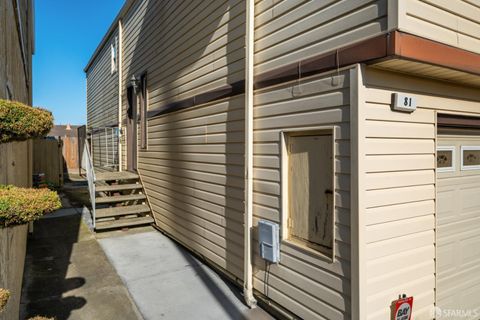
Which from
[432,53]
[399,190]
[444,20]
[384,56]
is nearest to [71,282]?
[399,190]

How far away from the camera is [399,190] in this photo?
9.29 feet

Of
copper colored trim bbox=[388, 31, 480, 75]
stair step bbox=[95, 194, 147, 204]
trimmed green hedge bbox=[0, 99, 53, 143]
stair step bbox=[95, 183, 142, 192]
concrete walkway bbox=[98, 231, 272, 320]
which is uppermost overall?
copper colored trim bbox=[388, 31, 480, 75]

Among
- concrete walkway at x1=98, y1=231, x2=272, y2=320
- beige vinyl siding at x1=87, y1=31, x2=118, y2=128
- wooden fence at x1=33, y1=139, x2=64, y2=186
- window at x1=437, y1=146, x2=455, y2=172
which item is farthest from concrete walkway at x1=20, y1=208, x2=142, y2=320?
wooden fence at x1=33, y1=139, x2=64, y2=186

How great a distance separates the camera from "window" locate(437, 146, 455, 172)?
3.31 m

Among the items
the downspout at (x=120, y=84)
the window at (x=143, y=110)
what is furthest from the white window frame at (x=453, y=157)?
the downspout at (x=120, y=84)

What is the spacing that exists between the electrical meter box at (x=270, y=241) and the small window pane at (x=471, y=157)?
2.13 m

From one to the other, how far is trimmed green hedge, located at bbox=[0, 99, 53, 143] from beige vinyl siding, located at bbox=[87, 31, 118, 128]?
9.02 m

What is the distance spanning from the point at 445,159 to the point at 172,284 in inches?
136

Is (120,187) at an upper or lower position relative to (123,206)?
upper

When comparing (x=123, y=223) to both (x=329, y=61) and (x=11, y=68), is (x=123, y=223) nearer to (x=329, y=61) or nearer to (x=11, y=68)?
(x=11, y=68)

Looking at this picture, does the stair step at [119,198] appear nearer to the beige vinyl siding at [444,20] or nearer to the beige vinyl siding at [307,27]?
the beige vinyl siding at [307,27]

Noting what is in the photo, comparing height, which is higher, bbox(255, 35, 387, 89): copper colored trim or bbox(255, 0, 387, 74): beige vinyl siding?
bbox(255, 0, 387, 74): beige vinyl siding

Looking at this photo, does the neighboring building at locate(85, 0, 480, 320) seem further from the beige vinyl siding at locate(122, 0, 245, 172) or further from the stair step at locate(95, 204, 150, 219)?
the stair step at locate(95, 204, 150, 219)

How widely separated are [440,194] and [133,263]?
4.14 metres
